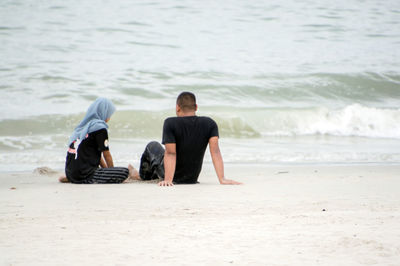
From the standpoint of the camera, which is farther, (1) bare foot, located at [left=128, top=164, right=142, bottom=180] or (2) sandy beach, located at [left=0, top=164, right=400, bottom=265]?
(1) bare foot, located at [left=128, top=164, right=142, bottom=180]

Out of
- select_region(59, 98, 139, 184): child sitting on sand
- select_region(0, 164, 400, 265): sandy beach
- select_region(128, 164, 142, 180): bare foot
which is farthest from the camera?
select_region(128, 164, 142, 180): bare foot

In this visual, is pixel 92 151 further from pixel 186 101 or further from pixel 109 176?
pixel 186 101

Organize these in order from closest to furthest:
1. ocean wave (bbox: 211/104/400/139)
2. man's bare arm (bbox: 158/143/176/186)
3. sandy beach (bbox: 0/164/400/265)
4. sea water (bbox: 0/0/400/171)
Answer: sandy beach (bbox: 0/164/400/265) < man's bare arm (bbox: 158/143/176/186) < sea water (bbox: 0/0/400/171) < ocean wave (bbox: 211/104/400/139)

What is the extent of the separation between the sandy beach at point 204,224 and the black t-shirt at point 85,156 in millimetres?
378

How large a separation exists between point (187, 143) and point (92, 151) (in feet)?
3.34

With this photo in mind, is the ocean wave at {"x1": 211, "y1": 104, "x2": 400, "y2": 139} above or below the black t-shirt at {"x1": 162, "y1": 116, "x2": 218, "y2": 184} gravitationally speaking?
below

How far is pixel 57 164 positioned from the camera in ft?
23.3

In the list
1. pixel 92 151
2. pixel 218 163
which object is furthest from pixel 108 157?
pixel 218 163

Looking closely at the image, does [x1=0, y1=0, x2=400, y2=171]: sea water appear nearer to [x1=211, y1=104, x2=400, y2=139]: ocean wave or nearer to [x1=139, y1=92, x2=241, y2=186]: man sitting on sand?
[x1=211, y1=104, x2=400, y2=139]: ocean wave

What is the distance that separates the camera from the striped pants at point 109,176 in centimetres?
526

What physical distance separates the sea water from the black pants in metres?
1.96

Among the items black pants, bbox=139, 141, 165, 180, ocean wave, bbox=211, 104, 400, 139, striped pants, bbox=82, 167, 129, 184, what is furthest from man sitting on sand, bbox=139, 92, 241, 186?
ocean wave, bbox=211, 104, 400, 139

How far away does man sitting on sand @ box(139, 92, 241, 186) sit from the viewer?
486 centimetres

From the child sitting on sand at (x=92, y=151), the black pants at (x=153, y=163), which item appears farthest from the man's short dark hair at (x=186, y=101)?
the child sitting on sand at (x=92, y=151)
